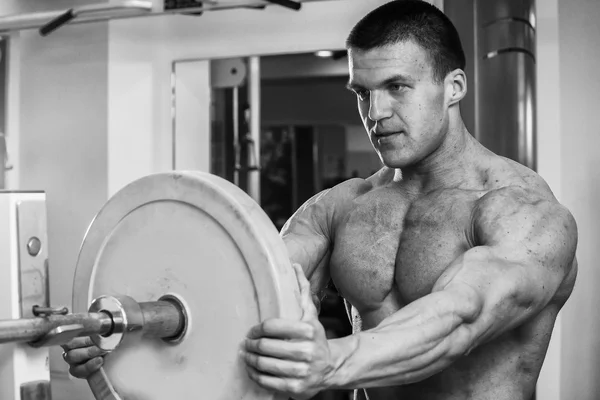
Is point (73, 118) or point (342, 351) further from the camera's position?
point (73, 118)

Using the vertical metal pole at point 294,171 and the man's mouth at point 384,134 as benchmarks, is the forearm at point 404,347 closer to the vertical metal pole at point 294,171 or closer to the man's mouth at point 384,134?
the man's mouth at point 384,134

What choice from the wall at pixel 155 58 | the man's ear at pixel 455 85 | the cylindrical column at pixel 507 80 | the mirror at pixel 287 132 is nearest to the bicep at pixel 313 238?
the man's ear at pixel 455 85

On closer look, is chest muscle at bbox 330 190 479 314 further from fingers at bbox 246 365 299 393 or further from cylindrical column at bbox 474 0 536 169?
cylindrical column at bbox 474 0 536 169

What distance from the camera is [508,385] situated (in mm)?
1563

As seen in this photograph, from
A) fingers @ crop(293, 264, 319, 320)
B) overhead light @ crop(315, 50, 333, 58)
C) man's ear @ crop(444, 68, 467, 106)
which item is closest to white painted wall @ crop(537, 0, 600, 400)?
overhead light @ crop(315, 50, 333, 58)

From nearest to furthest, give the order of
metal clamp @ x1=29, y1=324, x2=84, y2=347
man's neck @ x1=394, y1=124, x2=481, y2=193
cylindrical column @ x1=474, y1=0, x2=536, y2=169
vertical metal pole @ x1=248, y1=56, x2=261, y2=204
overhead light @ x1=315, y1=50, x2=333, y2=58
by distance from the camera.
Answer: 1. metal clamp @ x1=29, y1=324, x2=84, y2=347
2. man's neck @ x1=394, y1=124, x2=481, y2=193
3. cylindrical column @ x1=474, y1=0, x2=536, y2=169
4. overhead light @ x1=315, y1=50, x2=333, y2=58
5. vertical metal pole @ x1=248, y1=56, x2=261, y2=204

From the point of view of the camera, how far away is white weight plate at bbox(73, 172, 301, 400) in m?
1.10

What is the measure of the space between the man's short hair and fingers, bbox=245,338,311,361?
0.74 meters

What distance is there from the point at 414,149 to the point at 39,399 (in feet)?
2.88

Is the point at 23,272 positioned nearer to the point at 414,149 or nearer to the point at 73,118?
the point at 414,149

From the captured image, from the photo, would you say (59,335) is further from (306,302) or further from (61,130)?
(61,130)

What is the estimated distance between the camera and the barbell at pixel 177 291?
1.09 m

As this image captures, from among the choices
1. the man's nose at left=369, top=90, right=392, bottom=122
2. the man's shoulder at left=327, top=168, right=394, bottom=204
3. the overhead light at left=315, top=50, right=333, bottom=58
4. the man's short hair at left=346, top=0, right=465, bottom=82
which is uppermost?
the overhead light at left=315, top=50, right=333, bottom=58

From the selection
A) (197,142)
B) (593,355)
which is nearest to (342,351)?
(593,355)
